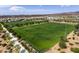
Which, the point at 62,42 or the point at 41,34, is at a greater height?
the point at 41,34

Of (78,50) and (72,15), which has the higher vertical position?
(72,15)

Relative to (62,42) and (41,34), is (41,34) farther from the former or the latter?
(62,42)

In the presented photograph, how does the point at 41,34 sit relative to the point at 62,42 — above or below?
above

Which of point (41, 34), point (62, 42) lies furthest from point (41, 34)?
point (62, 42)
